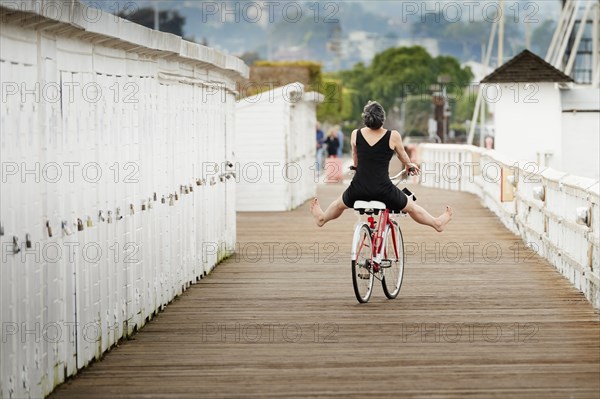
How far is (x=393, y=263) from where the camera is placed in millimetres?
14906

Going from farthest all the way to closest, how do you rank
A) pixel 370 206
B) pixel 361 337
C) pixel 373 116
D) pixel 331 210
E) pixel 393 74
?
pixel 393 74 < pixel 331 210 < pixel 373 116 < pixel 370 206 < pixel 361 337

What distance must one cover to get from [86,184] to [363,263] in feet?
12.6

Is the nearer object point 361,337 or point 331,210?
point 361,337

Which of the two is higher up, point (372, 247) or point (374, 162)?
point (374, 162)

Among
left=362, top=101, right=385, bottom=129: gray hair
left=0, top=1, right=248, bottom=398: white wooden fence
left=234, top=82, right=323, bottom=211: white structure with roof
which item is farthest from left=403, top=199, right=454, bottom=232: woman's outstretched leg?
→ left=234, top=82, right=323, bottom=211: white structure with roof

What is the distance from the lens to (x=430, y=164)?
1727 inches

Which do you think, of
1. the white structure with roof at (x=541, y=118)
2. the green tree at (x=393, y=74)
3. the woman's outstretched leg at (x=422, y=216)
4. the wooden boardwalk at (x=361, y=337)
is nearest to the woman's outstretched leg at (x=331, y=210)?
the woman's outstretched leg at (x=422, y=216)

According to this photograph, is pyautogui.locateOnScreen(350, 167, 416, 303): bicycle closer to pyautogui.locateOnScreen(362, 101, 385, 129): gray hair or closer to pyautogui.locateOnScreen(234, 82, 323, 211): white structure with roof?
pyautogui.locateOnScreen(362, 101, 385, 129): gray hair

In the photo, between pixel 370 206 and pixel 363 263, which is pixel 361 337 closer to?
pixel 363 263

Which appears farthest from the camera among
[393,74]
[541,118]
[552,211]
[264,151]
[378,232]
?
[393,74]

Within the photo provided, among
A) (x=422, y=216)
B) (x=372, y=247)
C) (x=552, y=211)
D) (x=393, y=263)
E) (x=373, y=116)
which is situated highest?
(x=373, y=116)

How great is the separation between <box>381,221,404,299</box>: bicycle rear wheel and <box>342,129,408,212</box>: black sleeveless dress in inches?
18.1

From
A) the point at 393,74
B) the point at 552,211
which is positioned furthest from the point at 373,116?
the point at 393,74

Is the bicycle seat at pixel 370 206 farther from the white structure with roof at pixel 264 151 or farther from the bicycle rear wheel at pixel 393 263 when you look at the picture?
Answer: the white structure with roof at pixel 264 151
